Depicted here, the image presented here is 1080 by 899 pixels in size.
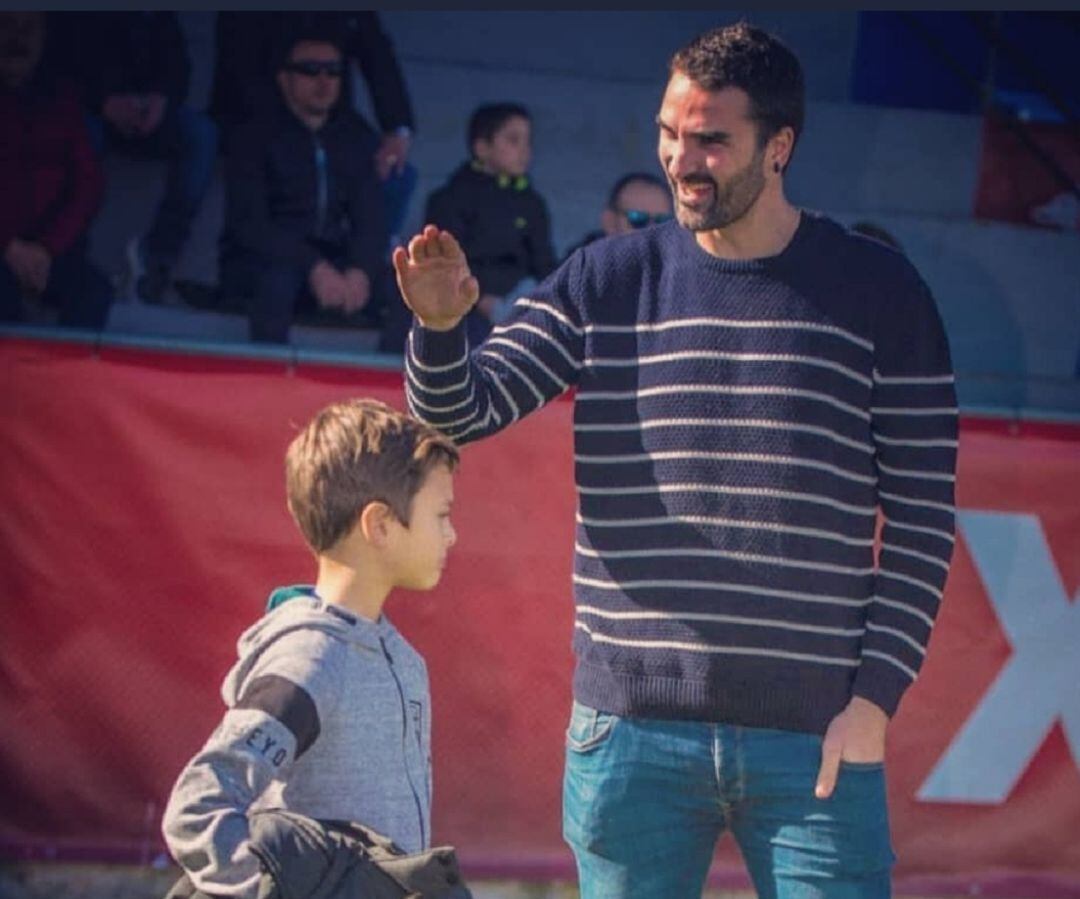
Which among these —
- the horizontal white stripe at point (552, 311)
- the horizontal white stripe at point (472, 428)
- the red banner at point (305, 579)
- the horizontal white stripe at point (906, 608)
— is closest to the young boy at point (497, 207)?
the red banner at point (305, 579)

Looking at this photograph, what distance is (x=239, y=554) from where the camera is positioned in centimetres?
542

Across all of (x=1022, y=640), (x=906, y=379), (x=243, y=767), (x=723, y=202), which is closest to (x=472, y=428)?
(x=723, y=202)

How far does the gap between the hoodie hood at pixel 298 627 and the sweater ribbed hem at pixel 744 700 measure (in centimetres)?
47

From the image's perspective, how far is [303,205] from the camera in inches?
300

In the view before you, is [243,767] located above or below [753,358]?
below

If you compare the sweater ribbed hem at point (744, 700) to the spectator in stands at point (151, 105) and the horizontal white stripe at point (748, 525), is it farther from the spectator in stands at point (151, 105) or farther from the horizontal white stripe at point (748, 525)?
the spectator in stands at point (151, 105)

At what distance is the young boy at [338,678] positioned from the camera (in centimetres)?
274

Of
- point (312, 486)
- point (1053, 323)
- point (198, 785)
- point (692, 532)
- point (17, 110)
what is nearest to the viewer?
point (198, 785)

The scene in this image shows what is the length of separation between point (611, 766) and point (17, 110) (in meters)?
5.02

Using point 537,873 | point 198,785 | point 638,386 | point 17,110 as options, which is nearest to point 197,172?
point 17,110

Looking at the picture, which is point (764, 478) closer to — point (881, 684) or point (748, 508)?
point (748, 508)

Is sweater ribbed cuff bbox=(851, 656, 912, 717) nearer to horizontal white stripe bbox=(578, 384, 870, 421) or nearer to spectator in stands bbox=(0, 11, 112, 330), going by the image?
horizontal white stripe bbox=(578, 384, 870, 421)

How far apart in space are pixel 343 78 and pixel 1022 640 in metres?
3.76

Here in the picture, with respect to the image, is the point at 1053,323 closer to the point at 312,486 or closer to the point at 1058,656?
the point at 1058,656
